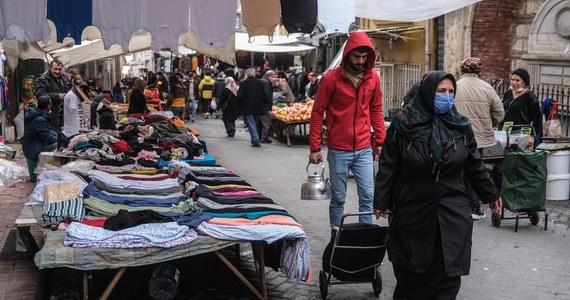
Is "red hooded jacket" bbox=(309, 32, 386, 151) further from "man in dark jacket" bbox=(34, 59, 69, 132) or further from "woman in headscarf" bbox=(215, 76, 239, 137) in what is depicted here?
"woman in headscarf" bbox=(215, 76, 239, 137)

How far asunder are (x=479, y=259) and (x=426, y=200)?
2737 millimetres

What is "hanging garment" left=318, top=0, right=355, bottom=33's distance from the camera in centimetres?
758

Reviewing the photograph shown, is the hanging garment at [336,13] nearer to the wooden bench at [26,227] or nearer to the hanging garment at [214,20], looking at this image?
the hanging garment at [214,20]

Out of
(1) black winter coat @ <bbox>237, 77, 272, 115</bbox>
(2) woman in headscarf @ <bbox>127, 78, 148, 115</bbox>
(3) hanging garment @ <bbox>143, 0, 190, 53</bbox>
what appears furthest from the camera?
(1) black winter coat @ <bbox>237, 77, 272, 115</bbox>

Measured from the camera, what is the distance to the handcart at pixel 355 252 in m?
5.40

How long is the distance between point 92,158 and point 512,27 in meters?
10.6

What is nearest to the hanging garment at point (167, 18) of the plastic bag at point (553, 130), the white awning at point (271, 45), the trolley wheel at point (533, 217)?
the trolley wheel at point (533, 217)

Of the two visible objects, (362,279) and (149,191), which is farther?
(149,191)

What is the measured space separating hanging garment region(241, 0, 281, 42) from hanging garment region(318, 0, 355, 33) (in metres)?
0.61

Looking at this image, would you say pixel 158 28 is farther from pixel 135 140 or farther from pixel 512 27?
pixel 512 27

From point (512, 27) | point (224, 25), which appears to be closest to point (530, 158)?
point (224, 25)

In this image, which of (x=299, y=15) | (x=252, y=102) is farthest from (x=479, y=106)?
(x=252, y=102)

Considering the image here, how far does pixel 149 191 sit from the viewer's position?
6582mm

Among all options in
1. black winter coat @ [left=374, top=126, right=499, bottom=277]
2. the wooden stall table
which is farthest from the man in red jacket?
the wooden stall table
